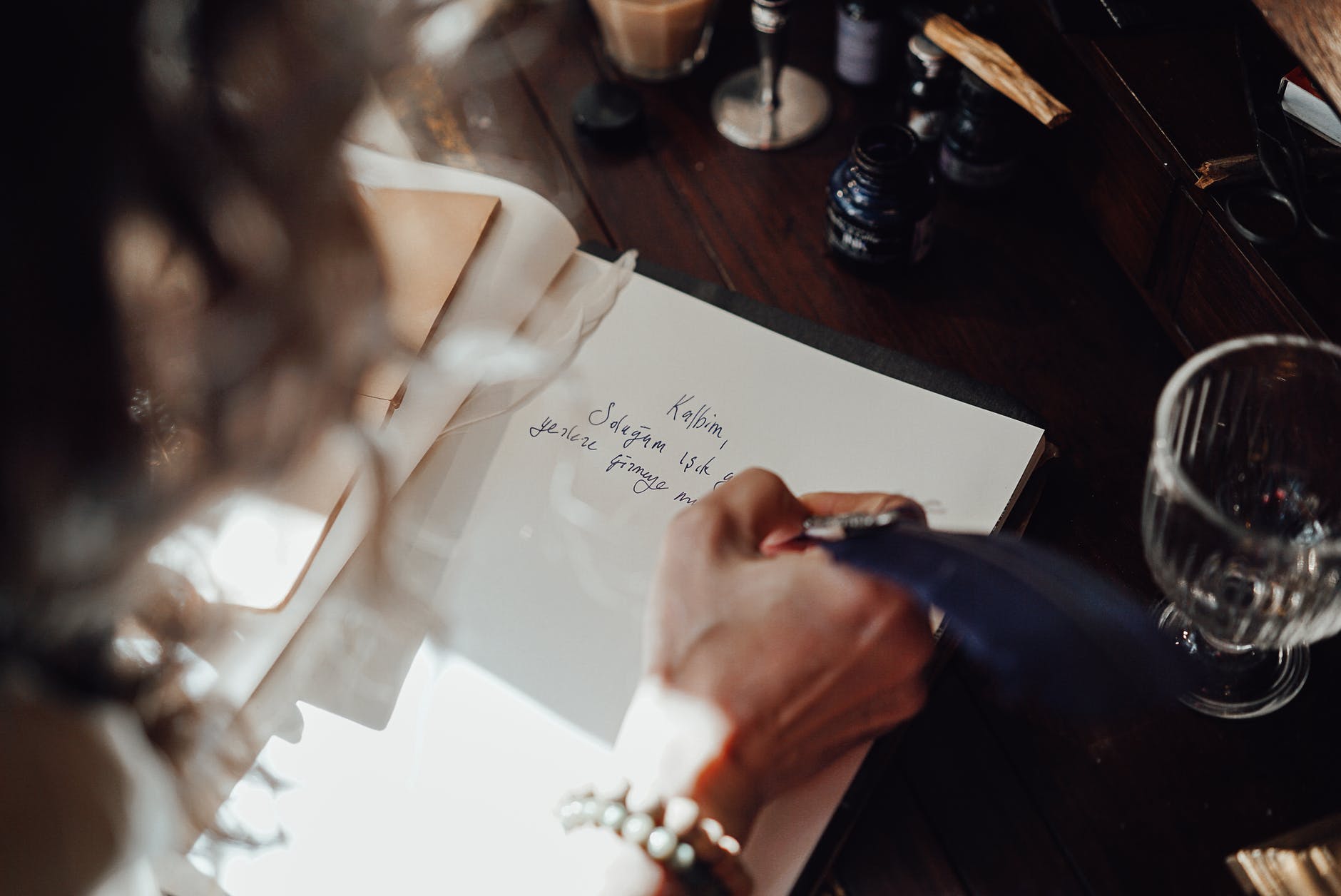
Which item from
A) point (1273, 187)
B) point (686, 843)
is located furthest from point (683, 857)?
point (1273, 187)

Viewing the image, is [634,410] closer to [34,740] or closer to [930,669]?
[930,669]

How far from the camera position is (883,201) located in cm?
62

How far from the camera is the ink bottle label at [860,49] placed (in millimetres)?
745

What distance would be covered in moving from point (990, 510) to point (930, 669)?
9cm

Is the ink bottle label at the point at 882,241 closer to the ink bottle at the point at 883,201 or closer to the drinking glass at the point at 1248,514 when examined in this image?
the ink bottle at the point at 883,201

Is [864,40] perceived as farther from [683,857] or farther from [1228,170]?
[683,857]

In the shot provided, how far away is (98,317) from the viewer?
0.24 metres

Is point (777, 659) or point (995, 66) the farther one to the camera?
point (995, 66)

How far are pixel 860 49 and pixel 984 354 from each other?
281 millimetres

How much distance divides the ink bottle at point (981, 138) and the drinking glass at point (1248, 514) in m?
0.27

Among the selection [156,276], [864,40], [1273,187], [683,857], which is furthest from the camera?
[864,40]

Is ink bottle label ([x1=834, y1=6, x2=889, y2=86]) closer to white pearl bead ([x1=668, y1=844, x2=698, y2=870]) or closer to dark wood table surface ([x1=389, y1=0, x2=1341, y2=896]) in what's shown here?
dark wood table surface ([x1=389, y1=0, x2=1341, y2=896])

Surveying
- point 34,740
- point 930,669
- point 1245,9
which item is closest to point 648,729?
point 930,669

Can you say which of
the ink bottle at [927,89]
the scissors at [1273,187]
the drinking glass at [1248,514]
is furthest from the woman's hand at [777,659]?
the ink bottle at [927,89]
